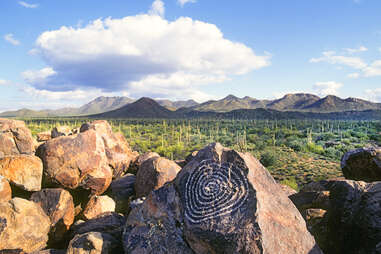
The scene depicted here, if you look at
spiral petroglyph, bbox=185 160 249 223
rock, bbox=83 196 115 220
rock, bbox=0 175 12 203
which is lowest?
rock, bbox=83 196 115 220

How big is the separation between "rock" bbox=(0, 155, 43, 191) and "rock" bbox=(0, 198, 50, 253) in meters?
0.80

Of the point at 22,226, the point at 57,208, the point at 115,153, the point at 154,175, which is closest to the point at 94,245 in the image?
the point at 22,226

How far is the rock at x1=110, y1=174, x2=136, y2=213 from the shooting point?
758 cm

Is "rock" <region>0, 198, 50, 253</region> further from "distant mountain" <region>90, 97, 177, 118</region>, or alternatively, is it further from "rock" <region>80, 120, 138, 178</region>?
"distant mountain" <region>90, 97, 177, 118</region>

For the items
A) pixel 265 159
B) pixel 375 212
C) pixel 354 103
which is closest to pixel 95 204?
pixel 375 212

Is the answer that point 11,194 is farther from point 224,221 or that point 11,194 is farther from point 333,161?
point 333,161

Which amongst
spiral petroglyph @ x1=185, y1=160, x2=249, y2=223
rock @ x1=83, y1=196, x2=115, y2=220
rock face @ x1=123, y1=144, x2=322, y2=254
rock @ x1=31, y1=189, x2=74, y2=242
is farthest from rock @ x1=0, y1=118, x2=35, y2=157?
spiral petroglyph @ x1=185, y1=160, x2=249, y2=223

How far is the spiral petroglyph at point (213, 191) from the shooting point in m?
4.13

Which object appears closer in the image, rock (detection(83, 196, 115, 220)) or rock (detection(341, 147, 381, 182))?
rock (detection(83, 196, 115, 220))

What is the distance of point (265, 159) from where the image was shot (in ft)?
71.3

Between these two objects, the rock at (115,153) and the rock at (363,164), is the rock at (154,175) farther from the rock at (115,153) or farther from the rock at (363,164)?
the rock at (363,164)

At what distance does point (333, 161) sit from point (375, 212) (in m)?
20.3

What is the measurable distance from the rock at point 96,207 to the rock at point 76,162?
0.50 m

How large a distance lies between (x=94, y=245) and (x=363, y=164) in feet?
22.9
